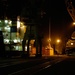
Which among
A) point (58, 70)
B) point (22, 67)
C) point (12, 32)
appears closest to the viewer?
point (58, 70)

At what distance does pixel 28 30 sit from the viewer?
62.9 m

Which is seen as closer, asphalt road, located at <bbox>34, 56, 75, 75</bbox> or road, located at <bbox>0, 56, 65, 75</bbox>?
asphalt road, located at <bbox>34, 56, 75, 75</bbox>

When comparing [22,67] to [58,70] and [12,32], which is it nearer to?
[58,70]

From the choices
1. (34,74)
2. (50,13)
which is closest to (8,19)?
(50,13)

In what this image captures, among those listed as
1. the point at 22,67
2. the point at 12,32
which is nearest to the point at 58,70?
the point at 22,67

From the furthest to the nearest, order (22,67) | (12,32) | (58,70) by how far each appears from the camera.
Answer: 1. (12,32)
2. (22,67)
3. (58,70)

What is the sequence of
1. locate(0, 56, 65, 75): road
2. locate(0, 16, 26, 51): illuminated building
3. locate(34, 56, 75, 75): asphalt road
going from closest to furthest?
locate(34, 56, 75, 75): asphalt road < locate(0, 56, 65, 75): road < locate(0, 16, 26, 51): illuminated building

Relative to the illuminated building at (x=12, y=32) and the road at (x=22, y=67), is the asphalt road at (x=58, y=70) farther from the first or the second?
the illuminated building at (x=12, y=32)

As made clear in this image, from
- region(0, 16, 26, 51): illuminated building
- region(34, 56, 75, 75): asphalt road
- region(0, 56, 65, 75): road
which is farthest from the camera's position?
region(0, 16, 26, 51): illuminated building

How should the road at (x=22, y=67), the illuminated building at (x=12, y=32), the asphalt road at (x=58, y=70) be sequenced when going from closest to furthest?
the asphalt road at (x=58, y=70) < the road at (x=22, y=67) < the illuminated building at (x=12, y=32)

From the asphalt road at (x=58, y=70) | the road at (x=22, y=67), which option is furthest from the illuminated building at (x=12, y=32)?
the asphalt road at (x=58, y=70)

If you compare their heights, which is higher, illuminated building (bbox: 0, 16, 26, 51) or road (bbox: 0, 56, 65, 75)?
illuminated building (bbox: 0, 16, 26, 51)

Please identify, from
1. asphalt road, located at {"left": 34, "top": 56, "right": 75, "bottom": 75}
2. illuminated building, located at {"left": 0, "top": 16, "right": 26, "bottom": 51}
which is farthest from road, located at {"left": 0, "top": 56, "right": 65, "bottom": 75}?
illuminated building, located at {"left": 0, "top": 16, "right": 26, "bottom": 51}

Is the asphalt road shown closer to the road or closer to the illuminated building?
the road
